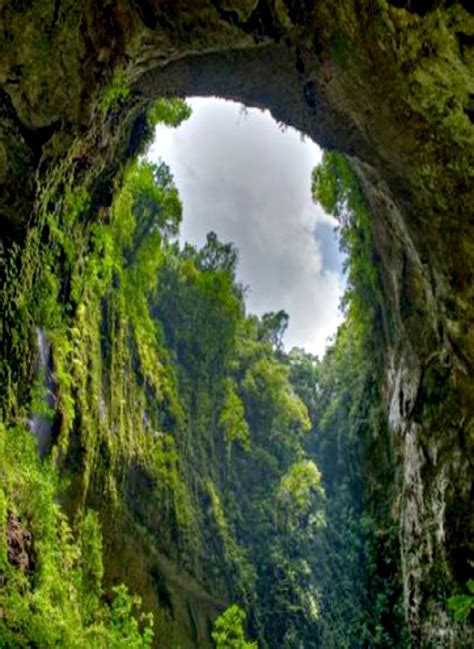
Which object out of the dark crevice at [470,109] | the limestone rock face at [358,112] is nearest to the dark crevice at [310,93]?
the limestone rock face at [358,112]

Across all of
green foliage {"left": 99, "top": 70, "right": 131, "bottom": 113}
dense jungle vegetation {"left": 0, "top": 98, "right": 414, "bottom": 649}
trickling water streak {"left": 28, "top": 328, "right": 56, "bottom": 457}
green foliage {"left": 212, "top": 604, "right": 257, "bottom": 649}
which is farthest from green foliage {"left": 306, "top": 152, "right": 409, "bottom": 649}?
trickling water streak {"left": 28, "top": 328, "right": 56, "bottom": 457}

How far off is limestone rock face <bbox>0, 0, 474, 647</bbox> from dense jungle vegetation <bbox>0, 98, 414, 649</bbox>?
0.99m

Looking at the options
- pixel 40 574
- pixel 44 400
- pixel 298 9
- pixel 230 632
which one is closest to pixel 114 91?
pixel 298 9

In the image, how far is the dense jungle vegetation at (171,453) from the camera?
747 cm

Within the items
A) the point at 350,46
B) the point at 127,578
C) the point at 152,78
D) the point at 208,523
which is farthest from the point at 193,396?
the point at 350,46

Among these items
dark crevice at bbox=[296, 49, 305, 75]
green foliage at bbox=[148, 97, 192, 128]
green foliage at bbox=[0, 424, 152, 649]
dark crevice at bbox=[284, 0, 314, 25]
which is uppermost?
green foliage at bbox=[148, 97, 192, 128]

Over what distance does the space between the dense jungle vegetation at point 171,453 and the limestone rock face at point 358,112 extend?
3.25ft

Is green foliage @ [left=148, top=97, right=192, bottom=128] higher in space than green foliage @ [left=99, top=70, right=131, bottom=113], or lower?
higher

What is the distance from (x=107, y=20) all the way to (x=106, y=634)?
24.8 ft

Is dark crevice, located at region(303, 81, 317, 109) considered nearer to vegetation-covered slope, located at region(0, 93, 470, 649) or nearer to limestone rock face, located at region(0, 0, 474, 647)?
limestone rock face, located at region(0, 0, 474, 647)

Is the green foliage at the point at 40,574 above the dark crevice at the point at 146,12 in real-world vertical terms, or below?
below

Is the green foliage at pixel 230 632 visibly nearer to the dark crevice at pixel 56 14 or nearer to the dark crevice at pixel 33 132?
the dark crevice at pixel 33 132

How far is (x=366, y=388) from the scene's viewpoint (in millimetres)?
15695

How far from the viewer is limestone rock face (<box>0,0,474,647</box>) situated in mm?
7543
